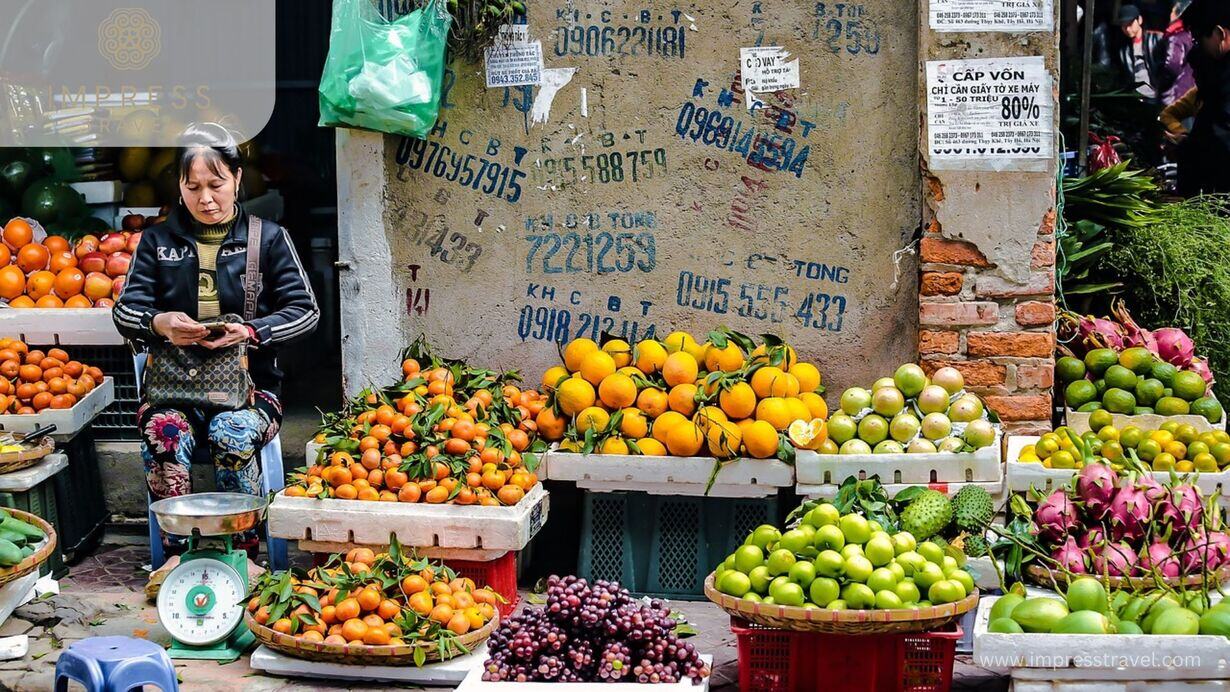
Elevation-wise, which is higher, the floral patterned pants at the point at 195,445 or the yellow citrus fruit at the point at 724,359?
the yellow citrus fruit at the point at 724,359

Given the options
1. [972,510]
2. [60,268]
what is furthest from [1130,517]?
[60,268]

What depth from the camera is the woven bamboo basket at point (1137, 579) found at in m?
4.70

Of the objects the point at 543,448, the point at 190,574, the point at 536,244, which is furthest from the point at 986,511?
the point at 190,574

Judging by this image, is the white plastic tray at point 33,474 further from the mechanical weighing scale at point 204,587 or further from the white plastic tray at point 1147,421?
the white plastic tray at point 1147,421

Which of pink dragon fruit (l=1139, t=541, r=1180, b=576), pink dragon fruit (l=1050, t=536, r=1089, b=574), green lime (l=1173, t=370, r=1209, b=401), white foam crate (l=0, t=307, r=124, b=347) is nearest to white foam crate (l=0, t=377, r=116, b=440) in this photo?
white foam crate (l=0, t=307, r=124, b=347)

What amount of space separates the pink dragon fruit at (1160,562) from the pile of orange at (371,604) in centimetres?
227

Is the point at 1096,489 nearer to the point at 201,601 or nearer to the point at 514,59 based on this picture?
the point at 514,59

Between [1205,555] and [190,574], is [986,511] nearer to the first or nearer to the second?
[1205,555]

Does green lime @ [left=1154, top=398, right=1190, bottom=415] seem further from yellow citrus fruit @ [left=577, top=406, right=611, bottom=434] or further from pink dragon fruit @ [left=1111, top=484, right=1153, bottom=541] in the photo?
yellow citrus fruit @ [left=577, top=406, right=611, bottom=434]

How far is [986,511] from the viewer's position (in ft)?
17.3

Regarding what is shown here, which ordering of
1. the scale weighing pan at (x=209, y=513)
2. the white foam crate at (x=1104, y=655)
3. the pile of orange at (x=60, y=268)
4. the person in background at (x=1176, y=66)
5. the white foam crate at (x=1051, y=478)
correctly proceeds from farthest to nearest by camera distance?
the person in background at (x=1176, y=66), the pile of orange at (x=60, y=268), the white foam crate at (x=1051, y=478), the scale weighing pan at (x=209, y=513), the white foam crate at (x=1104, y=655)

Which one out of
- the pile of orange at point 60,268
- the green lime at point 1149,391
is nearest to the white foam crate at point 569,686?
the green lime at point 1149,391

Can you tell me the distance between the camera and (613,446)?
587 cm

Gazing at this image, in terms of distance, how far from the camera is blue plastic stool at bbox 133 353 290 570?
5.91 meters
